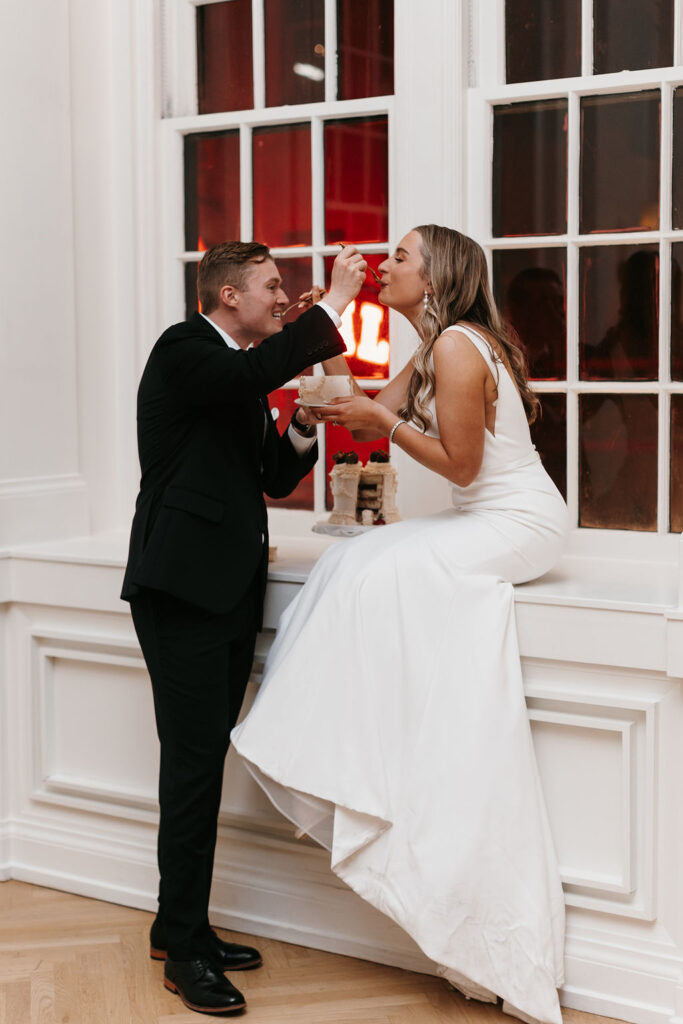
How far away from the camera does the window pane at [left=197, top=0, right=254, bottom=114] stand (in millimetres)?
3650

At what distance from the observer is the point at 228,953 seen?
2.84m

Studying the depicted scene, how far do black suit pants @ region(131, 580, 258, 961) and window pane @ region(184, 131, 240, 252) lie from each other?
59.5 inches

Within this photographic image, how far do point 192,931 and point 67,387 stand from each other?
168 cm

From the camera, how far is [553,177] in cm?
321

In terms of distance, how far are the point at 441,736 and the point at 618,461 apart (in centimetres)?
104

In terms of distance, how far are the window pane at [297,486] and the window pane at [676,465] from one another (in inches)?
44.0

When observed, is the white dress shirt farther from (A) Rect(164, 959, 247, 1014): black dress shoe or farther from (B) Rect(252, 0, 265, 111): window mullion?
(A) Rect(164, 959, 247, 1014): black dress shoe

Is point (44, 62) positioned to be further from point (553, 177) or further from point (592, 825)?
point (592, 825)

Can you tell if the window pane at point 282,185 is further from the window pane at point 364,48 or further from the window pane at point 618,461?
the window pane at point 618,461

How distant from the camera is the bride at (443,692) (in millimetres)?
2521

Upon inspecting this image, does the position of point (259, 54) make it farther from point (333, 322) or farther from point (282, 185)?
point (333, 322)

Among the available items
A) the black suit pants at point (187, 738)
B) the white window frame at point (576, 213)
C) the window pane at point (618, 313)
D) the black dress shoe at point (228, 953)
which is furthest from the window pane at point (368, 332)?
the black dress shoe at point (228, 953)

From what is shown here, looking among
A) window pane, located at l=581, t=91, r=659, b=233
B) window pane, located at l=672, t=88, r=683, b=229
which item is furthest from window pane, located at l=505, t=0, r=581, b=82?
window pane, located at l=672, t=88, r=683, b=229

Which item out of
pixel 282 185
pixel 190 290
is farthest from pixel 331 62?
pixel 190 290
